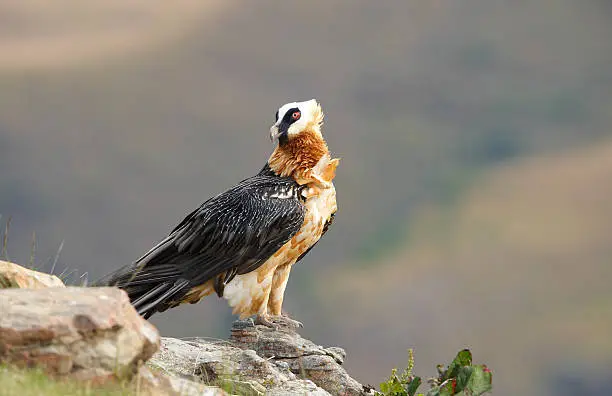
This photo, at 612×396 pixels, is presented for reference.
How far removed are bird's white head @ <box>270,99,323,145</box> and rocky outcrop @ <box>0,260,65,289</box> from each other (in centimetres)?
378

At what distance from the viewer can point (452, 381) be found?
962 centimetres

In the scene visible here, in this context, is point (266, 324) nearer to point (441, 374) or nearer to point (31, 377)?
point (441, 374)

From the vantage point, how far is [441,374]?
9.98m

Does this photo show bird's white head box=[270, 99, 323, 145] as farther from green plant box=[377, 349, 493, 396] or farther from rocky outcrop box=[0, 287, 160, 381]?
rocky outcrop box=[0, 287, 160, 381]

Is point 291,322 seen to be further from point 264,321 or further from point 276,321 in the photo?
point 264,321

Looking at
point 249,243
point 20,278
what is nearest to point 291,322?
point 249,243

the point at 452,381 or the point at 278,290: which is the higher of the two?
the point at 278,290

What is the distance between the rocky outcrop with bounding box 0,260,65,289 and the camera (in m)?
8.50

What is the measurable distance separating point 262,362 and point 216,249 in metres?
1.57

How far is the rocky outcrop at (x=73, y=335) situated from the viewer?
685cm

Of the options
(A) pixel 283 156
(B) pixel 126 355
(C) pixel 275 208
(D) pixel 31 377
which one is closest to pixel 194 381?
(B) pixel 126 355

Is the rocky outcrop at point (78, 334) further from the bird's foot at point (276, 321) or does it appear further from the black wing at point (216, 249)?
the black wing at point (216, 249)

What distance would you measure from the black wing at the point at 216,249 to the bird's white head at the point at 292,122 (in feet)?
2.54

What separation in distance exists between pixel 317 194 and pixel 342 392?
99.4 inches
